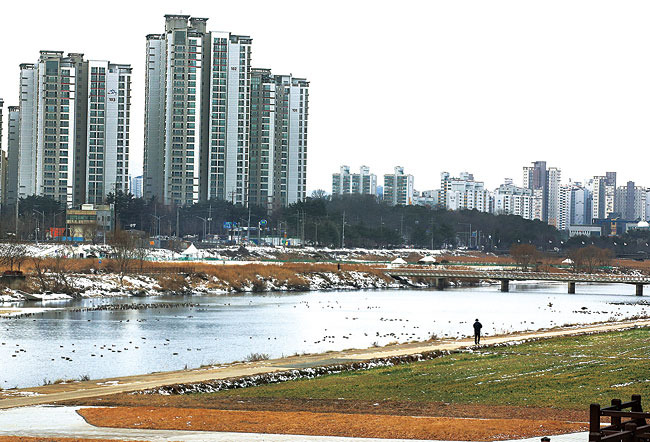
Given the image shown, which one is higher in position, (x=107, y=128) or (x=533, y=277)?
(x=107, y=128)

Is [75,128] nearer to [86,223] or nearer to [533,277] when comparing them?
[86,223]

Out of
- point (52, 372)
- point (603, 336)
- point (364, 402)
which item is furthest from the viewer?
point (603, 336)

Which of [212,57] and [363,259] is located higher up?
[212,57]

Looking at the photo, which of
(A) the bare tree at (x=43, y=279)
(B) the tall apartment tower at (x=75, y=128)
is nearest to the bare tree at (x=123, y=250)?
(A) the bare tree at (x=43, y=279)

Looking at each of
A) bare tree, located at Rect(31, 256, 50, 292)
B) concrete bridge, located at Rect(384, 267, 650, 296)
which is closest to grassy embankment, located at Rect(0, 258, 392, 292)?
bare tree, located at Rect(31, 256, 50, 292)

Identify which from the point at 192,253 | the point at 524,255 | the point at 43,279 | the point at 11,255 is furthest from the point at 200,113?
the point at 43,279

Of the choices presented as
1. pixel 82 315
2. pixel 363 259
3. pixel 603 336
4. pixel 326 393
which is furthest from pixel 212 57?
pixel 326 393

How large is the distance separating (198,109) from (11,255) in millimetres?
84084

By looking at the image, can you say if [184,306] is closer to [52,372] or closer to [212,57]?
[52,372]

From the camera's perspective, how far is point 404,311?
251 ft

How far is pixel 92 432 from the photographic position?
69.1 feet

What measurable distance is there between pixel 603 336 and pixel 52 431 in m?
32.5

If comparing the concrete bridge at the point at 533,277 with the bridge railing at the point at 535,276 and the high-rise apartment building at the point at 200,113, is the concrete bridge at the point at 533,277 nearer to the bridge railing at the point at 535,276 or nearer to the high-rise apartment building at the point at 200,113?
the bridge railing at the point at 535,276

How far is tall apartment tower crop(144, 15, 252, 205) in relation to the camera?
172375mm
